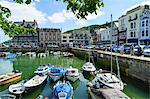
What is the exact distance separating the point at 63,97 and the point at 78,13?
16484 millimetres

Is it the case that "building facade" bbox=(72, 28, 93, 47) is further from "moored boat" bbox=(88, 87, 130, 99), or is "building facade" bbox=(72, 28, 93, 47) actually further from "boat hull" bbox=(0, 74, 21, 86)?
"moored boat" bbox=(88, 87, 130, 99)

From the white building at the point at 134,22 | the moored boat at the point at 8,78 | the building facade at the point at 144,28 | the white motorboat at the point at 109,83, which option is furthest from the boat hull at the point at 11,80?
the white building at the point at 134,22

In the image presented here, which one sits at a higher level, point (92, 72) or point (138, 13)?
point (138, 13)

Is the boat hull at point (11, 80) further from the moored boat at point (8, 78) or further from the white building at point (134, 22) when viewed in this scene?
the white building at point (134, 22)

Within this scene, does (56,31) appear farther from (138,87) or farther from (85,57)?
(138,87)

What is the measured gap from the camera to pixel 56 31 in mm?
131375

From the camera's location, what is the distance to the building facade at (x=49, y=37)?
12962cm

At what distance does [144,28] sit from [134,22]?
6.62m

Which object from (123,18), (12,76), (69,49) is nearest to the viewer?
(12,76)

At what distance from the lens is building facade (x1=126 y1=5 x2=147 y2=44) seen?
70.4m

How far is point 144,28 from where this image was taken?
220 ft

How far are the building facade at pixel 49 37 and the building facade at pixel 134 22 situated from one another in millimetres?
58456

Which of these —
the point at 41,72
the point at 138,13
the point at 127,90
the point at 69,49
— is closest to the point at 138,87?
the point at 127,90

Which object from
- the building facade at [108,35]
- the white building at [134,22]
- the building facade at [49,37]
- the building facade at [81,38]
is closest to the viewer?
the white building at [134,22]
